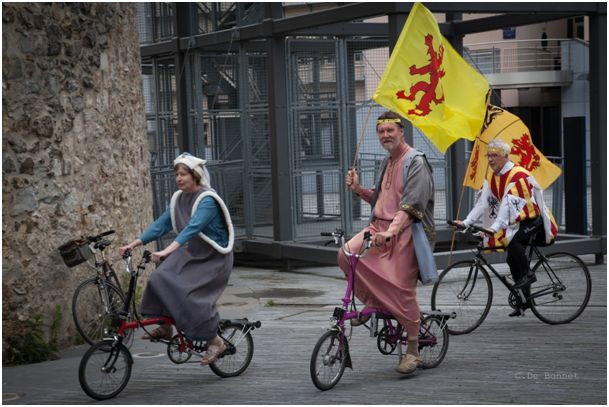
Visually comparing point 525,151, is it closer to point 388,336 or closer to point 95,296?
point 388,336

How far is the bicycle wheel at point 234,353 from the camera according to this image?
29.0ft

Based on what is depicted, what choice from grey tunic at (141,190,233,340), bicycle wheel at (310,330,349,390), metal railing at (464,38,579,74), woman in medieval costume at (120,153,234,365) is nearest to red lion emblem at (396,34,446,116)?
woman in medieval costume at (120,153,234,365)

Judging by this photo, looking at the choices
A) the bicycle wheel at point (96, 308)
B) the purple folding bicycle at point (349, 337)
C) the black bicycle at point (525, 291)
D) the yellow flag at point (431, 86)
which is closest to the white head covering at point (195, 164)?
the purple folding bicycle at point (349, 337)

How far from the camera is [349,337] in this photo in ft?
27.9

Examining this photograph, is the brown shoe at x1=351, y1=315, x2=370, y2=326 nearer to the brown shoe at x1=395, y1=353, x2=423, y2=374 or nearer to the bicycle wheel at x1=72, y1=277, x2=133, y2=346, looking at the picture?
the brown shoe at x1=395, y1=353, x2=423, y2=374

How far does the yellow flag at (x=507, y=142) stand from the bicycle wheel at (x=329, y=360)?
385 cm

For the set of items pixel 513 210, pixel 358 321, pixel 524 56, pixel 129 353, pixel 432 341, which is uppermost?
pixel 524 56

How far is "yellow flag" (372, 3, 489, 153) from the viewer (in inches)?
397

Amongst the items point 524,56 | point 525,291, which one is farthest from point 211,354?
point 524,56

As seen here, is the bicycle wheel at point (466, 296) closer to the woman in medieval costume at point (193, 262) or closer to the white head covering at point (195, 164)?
the woman in medieval costume at point (193, 262)

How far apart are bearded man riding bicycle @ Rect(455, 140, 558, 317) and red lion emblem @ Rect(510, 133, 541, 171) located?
60.2 inches

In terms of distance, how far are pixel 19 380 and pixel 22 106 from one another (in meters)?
2.19

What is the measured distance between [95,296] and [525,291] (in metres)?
3.64

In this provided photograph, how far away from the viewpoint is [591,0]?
14.8 m
